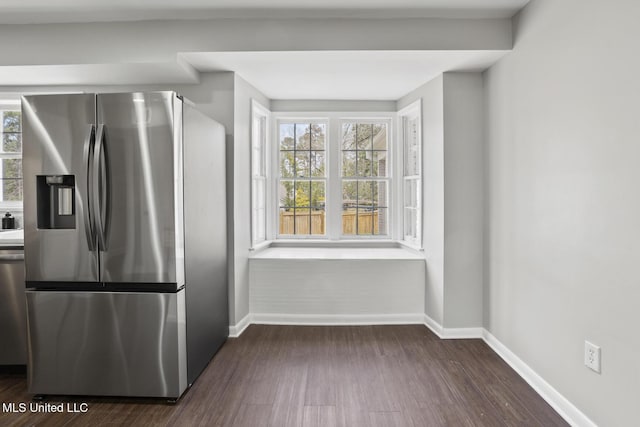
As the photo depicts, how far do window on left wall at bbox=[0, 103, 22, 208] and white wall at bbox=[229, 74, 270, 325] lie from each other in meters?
2.41

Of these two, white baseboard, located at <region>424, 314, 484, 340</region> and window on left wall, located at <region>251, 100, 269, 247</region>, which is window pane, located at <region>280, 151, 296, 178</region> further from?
white baseboard, located at <region>424, 314, 484, 340</region>

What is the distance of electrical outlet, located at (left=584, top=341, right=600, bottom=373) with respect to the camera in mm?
1983

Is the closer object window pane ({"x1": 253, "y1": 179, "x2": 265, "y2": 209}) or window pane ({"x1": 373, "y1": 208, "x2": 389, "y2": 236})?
window pane ({"x1": 253, "y1": 179, "x2": 265, "y2": 209})

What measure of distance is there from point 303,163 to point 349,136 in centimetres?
62

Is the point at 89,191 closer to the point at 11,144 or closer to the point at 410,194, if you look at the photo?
the point at 11,144

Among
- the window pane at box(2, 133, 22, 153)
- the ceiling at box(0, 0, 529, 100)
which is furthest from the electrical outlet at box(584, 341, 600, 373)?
the window pane at box(2, 133, 22, 153)

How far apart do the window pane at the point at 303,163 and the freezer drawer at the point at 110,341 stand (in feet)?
8.16

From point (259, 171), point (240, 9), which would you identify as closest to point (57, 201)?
point (240, 9)

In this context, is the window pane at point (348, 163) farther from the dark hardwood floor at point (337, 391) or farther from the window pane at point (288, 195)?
the dark hardwood floor at point (337, 391)

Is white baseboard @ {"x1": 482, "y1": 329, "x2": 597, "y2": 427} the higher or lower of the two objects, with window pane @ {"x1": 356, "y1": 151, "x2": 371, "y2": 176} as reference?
lower

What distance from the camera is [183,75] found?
3230 mm

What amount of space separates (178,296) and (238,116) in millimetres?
1747

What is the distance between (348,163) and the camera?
458cm

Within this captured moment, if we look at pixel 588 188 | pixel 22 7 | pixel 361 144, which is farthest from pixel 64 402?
pixel 361 144
